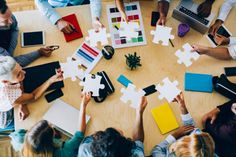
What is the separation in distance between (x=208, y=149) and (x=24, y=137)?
1.20m

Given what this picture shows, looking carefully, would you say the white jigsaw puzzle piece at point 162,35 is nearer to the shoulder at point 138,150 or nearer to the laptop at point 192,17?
the laptop at point 192,17

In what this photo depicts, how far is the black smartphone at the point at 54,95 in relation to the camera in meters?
2.53

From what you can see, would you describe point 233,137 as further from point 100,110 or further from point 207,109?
point 100,110

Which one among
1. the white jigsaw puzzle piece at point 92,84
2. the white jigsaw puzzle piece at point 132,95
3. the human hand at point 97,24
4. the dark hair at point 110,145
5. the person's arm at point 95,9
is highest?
the person's arm at point 95,9

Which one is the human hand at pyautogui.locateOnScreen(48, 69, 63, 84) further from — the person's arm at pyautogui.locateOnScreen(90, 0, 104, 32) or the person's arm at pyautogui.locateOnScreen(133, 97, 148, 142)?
the person's arm at pyautogui.locateOnScreen(133, 97, 148, 142)

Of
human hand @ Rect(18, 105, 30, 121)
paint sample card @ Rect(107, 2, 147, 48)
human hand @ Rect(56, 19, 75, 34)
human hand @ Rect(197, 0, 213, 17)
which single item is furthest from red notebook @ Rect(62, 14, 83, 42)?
human hand @ Rect(197, 0, 213, 17)

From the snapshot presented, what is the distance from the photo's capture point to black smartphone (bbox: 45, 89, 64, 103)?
2533 millimetres

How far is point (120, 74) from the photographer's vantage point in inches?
104

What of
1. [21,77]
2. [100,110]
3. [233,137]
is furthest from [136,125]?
[21,77]

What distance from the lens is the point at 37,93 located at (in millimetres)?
2510

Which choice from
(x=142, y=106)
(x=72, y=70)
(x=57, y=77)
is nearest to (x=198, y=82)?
(x=142, y=106)

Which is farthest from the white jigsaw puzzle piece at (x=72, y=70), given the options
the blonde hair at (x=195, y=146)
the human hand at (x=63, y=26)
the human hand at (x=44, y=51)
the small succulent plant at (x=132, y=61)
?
the blonde hair at (x=195, y=146)

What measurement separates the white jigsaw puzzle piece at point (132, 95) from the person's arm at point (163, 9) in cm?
59

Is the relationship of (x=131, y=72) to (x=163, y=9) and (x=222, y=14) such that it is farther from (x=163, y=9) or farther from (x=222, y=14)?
(x=222, y=14)
